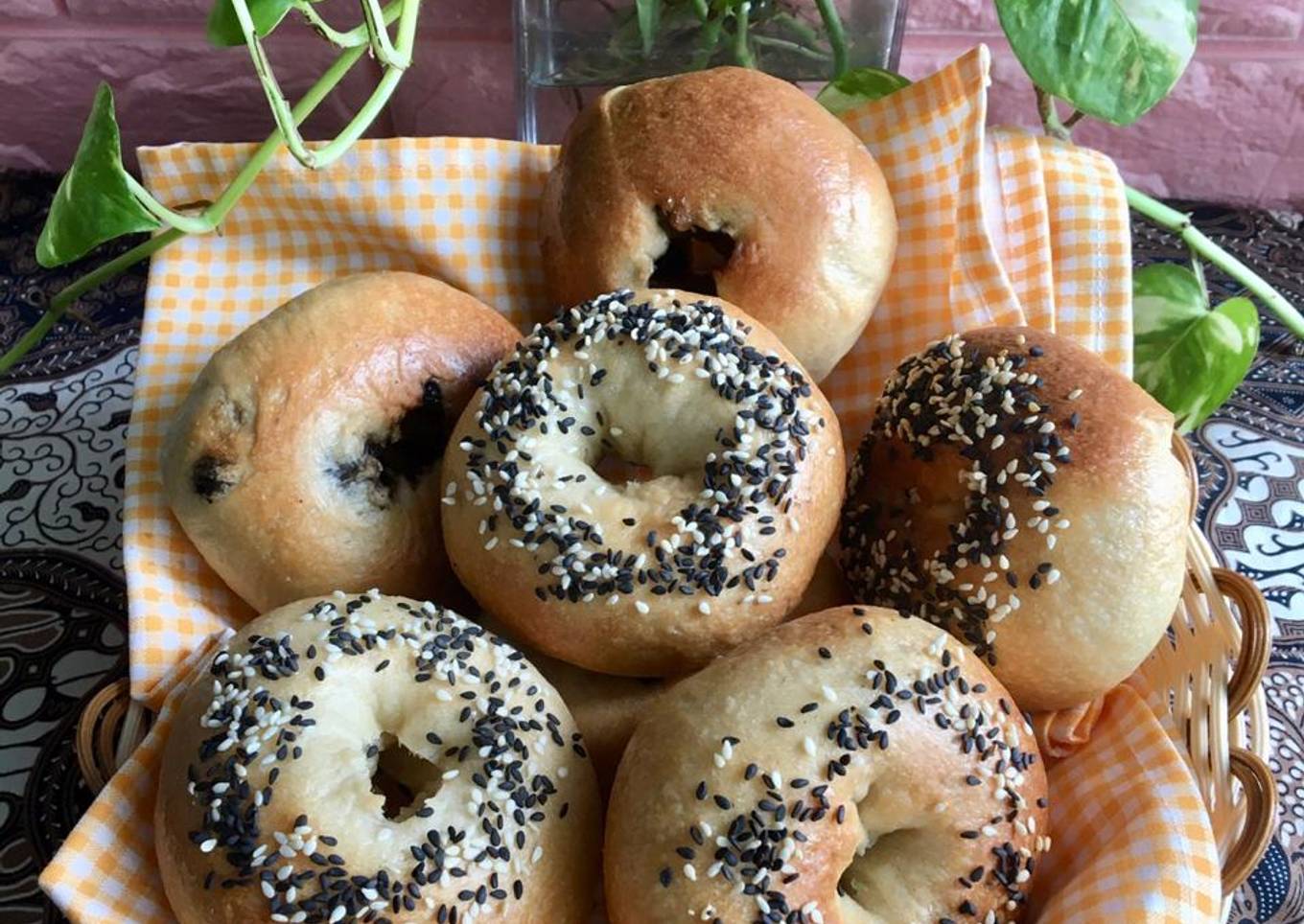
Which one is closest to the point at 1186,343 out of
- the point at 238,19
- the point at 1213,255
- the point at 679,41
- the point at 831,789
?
the point at 1213,255

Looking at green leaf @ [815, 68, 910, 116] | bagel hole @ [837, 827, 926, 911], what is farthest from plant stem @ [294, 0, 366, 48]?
bagel hole @ [837, 827, 926, 911]

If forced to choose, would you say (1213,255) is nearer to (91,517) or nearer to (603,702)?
(603,702)

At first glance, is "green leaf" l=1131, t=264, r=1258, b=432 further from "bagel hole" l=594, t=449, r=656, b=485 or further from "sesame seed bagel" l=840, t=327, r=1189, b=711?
"bagel hole" l=594, t=449, r=656, b=485

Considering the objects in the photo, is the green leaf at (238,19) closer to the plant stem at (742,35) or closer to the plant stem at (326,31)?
the plant stem at (326,31)

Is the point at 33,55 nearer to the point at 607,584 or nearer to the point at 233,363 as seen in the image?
the point at 233,363

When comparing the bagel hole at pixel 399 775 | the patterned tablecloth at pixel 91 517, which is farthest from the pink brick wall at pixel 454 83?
the bagel hole at pixel 399 775

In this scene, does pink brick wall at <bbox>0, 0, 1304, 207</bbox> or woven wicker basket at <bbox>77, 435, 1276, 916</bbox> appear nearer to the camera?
woven wicker basket at <bbox>77, 435, 1276, 916</bbox>
